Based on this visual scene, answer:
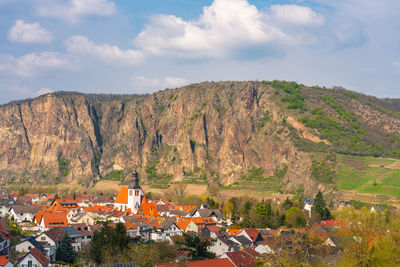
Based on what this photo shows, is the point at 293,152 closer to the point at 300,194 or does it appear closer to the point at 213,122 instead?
the point at 300,194

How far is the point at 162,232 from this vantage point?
3182 inches

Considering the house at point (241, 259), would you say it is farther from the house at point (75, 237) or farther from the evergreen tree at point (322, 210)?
the evergreen tree at point (322, 210)

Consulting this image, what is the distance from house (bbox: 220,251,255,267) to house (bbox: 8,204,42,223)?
187 feet

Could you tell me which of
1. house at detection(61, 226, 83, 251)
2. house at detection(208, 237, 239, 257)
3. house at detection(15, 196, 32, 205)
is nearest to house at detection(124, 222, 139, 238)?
house at detection(61, 226, 83, 251)

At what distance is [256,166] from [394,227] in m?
109

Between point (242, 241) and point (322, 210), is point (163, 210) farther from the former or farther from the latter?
point (242, 241)

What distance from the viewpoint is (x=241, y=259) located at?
176ft

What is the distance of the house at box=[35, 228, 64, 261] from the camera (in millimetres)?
62031

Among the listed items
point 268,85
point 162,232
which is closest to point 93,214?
point 162,232

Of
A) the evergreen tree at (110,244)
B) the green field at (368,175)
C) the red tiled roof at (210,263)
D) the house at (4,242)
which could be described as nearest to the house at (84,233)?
the house at (4,242)

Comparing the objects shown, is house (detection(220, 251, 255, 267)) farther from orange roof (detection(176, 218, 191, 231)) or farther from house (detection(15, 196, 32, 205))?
house (detection(15, 196, 32, 205))

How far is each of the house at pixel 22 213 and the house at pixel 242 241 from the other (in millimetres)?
47265

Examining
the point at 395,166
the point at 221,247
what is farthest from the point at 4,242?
the point at 395,166

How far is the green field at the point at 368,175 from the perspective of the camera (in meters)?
109
